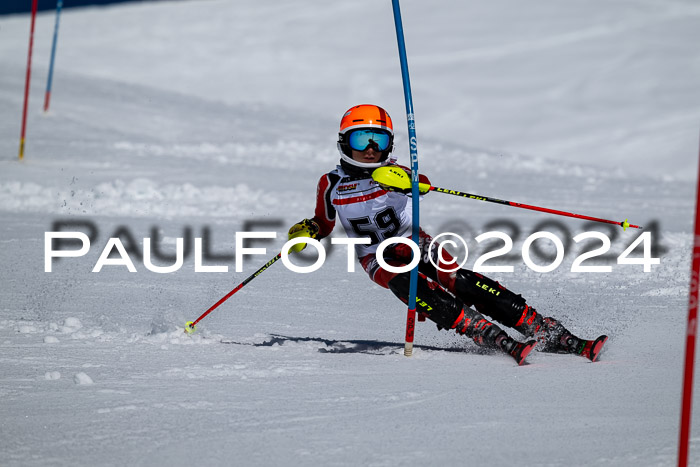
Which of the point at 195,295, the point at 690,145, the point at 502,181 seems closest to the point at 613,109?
the point at 690,145

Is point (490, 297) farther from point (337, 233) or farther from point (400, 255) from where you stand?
point (337, 233)

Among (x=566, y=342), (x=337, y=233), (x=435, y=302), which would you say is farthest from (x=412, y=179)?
(x=337, y=233)

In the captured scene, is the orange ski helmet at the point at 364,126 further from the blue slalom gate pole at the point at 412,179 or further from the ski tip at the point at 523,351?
the ski tip at the point at 523,351

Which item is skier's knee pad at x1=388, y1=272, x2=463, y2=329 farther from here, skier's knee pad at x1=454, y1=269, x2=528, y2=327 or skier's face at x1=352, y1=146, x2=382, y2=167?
skier's face at x1=352, y1=146, x2=382, y2=167

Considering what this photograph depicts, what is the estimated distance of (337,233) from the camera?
10484mm

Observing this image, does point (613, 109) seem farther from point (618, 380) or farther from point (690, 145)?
point (618, 380)

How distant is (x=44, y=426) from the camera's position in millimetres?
3561

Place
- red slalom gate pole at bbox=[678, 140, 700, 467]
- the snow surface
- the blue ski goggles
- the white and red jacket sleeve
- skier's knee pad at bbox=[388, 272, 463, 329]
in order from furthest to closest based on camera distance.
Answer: the white and red jacket sleeve → the blue ski goggles → skier's knee pad at bbox=[388, 272, 463, 329] → the snow surface → red slalom gate pole at bbox=[678, 140, 700, 467]

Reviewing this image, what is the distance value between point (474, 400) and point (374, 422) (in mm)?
528

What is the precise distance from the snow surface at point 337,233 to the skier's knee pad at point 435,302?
244 mm

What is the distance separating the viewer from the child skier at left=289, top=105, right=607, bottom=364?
4.89 m

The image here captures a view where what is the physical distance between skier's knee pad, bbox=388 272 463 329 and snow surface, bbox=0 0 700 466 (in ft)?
0.80

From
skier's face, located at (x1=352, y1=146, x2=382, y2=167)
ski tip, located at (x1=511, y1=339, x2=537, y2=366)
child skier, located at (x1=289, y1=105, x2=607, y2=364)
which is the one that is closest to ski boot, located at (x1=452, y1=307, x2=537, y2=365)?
child skier, located at (x1=289, y1=105, x2=607, y2=364)

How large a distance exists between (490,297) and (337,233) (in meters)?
5.63
